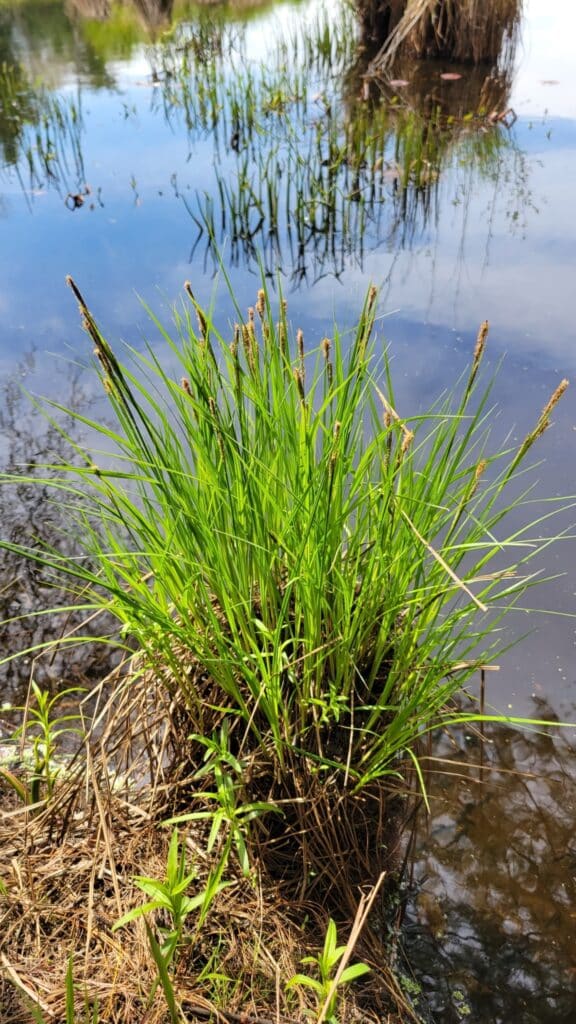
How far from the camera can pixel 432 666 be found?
1558 millimetres

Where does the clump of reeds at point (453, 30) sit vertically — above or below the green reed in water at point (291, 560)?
above

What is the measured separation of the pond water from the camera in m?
1.84

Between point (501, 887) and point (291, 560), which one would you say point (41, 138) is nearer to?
point (291, 560)

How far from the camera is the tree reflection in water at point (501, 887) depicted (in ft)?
5.38

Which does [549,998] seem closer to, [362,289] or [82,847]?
[82,847]

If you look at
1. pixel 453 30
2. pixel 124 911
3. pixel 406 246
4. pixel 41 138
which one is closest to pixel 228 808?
pixel 124 911

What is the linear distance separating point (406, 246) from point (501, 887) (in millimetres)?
4115

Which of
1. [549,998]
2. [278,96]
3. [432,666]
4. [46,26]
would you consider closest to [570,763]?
[549,998]

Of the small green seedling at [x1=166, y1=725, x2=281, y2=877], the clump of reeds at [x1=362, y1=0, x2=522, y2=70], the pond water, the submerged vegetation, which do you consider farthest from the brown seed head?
the clump of reeds at [x1=362, y1=0, x2=522, y2=70]

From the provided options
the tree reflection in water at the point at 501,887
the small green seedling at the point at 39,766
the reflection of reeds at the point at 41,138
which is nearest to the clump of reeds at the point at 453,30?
the reflection of reeds at the point at 41,138

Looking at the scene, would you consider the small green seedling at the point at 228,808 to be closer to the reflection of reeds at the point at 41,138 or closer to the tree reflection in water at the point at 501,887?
the tree reflection in water at the point at 501,887

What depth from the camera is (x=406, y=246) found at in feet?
16.2

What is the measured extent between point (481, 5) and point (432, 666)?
908 centimetres

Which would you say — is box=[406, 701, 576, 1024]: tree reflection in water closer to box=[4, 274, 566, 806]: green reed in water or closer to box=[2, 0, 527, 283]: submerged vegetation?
box=[4, 274, 566, 806]: green reed in water
